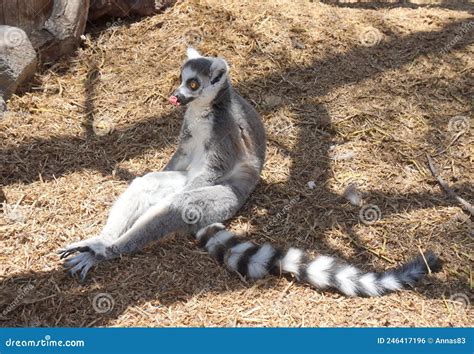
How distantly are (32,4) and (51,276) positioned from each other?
3.16 metres

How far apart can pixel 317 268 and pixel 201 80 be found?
163cm

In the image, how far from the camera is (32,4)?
551cm

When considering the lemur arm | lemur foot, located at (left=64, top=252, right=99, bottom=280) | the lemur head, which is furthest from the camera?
the lemur arm

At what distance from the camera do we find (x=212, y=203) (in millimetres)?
3979

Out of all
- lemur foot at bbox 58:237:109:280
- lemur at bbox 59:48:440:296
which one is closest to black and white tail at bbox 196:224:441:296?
lemur at bbox 59:48:440:296

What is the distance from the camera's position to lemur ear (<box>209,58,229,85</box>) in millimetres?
4109

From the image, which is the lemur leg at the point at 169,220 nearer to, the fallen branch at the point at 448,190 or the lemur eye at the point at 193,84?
the lemur eye at the point at 193,84

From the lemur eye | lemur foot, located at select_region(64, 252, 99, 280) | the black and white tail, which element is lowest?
the black and white tail

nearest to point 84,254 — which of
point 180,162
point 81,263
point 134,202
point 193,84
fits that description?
point 81,263

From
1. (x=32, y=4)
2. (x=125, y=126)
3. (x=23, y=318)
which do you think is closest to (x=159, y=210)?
(x=23, y=318)

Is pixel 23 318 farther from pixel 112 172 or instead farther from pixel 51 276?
pixel 112 172

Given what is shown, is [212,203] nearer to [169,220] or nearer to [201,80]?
[169,220]

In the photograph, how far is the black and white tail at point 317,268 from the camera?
346cm

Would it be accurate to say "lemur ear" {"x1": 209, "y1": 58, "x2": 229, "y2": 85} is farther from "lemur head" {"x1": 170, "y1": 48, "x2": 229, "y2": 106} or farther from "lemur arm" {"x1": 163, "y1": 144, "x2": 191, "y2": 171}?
"lemur arm" {"x1": 163, "y1": 144, "x2": 191, "y2": 171}
